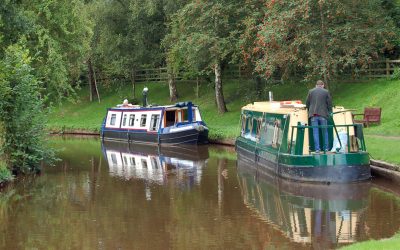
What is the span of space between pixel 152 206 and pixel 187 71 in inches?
1027

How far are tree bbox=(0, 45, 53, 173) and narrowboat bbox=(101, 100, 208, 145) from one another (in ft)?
34.5

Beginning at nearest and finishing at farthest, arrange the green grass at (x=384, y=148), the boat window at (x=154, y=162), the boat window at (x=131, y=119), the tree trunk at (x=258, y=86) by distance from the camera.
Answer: the green grass at (x=384, y=148) < the boat window at (x=154, y=162) < the tree trunk at (x=258, y=86) < the boat window at (x=131, y=119)

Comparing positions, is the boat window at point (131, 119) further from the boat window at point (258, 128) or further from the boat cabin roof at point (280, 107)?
the boat window at point (258, 128)

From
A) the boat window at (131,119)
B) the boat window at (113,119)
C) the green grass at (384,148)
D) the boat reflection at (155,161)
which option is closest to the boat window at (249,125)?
the boat reflection at (155,161)

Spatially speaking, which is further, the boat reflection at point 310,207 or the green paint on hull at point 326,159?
the green paint on hull at point 326,159

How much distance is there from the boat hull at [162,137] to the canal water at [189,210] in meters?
7.27

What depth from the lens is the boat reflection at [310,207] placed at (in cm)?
1245

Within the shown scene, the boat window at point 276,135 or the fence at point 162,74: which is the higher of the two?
the fence at point 162,74

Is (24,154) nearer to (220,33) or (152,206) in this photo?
(152,206)

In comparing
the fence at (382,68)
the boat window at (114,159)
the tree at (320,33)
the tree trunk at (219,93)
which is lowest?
the boat window at (114,159)

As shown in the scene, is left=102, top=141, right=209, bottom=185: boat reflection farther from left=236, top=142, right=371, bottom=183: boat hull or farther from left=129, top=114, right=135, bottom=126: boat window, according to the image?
left=236, top=142, right=371, bottom=183: boat hull

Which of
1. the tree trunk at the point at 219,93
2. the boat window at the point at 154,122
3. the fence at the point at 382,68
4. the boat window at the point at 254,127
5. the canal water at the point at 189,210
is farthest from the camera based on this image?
the tree trunk at the point at 219,93

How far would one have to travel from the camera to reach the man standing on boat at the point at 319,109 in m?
17.5

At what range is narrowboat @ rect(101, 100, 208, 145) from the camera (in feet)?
100
